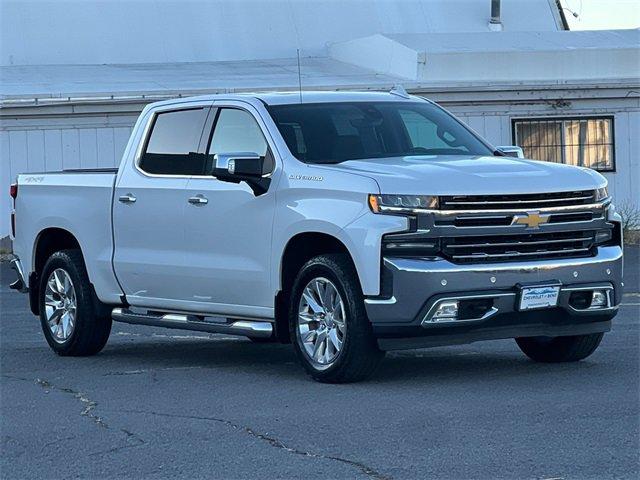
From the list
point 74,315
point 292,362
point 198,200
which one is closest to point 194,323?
point 292,362

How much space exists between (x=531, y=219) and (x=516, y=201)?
15 cm

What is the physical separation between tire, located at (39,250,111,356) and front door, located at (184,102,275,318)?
1.39 metres

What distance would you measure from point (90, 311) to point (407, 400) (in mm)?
3750

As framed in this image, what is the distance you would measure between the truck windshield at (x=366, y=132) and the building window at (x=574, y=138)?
14.9m

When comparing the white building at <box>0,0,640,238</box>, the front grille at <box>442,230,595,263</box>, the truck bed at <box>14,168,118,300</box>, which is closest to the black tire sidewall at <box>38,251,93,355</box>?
the truck bed at <box>14,168,118,300</box>

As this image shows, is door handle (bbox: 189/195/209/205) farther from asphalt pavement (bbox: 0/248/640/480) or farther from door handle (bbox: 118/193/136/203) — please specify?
asphalt pavement (bbox: 0/248/640/480)

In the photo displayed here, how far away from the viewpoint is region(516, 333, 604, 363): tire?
393 inches

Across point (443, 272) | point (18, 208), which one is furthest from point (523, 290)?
point (18, 208)

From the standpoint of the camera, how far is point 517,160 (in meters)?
9.86

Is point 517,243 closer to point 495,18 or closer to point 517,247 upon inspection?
point 517,247

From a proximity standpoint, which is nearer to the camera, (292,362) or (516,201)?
(516,201)

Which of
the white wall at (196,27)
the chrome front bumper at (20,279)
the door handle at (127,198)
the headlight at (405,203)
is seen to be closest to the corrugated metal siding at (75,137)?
the white wall at (196,27)

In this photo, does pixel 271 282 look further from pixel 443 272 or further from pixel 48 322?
pixel 48 322

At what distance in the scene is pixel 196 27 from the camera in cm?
2902
